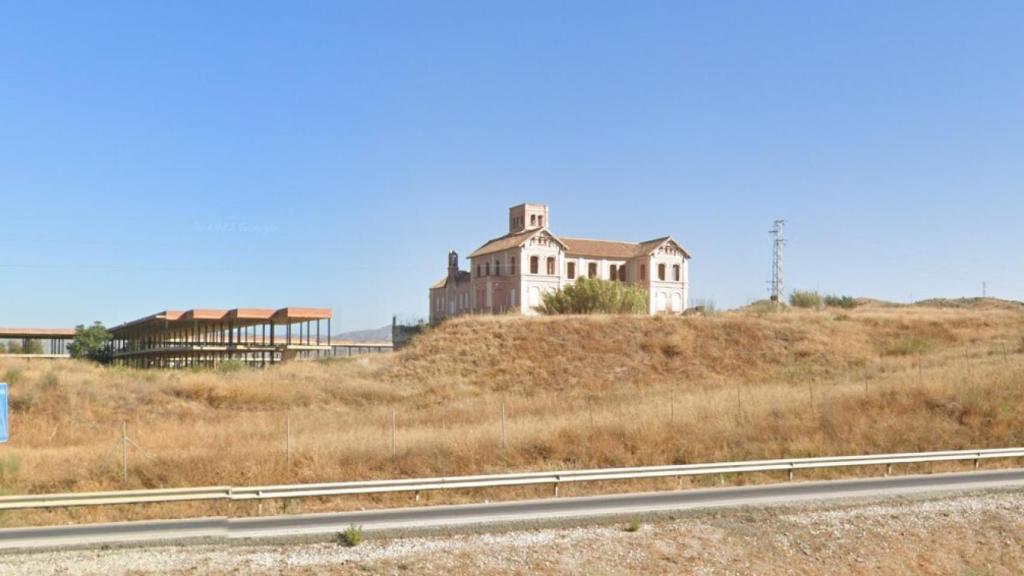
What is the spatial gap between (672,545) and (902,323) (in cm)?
4864

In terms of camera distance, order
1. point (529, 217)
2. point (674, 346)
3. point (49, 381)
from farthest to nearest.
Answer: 1. point (529, 217)
2. point (674, 346)
3. point (49, 381)

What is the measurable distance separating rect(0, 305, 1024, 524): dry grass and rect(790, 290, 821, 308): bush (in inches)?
754

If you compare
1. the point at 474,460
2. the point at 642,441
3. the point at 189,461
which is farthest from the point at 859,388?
the point at 189,461

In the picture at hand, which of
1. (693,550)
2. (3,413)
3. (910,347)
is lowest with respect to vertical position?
(693,550)

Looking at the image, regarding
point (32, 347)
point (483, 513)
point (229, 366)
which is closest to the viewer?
point (483, 513)

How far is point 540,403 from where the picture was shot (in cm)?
3597

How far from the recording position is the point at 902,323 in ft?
190

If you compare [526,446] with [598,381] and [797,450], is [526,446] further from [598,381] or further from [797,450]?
[598,381]

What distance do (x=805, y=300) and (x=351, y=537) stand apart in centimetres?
7200

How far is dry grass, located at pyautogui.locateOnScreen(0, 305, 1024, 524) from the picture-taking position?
78.3ft

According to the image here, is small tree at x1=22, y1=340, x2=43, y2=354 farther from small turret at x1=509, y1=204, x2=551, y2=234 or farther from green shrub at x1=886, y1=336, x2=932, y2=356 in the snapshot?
green shrub at x1=886, y1=336, x2=932, y2=356

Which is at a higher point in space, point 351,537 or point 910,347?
point 910,347

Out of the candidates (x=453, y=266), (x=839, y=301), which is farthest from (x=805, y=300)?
(x=453, y=266)

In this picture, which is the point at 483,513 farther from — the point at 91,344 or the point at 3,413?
the point at 91,344
